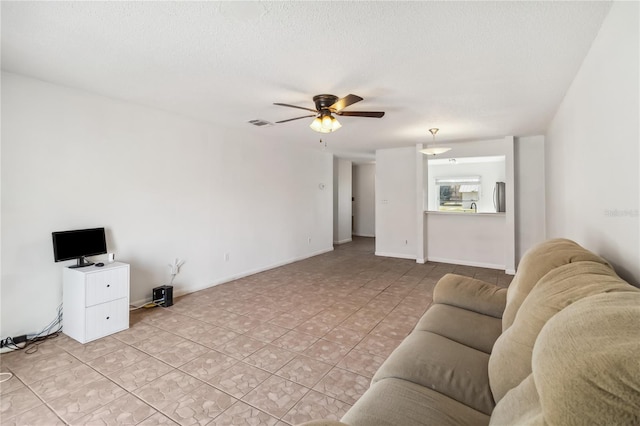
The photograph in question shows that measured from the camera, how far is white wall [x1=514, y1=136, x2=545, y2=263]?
5379mm

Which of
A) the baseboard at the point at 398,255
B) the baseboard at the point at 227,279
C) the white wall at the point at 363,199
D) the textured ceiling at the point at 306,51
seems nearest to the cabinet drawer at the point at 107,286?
the baseboard at the point at 227,279

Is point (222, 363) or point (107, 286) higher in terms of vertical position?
point (107, 286)

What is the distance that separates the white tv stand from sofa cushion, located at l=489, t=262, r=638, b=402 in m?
3.33

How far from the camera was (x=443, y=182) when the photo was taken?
8.55 meters

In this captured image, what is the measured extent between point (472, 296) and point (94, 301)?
345 cm

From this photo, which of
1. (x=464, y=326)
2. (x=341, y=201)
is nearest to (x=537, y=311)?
(x=464, y=326)

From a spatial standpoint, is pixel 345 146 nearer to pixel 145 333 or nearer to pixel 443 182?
pixel 443 182

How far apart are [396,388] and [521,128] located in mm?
4995

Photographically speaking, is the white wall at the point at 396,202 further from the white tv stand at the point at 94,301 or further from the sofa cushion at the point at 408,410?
the sofa cushion at the point at 408,410

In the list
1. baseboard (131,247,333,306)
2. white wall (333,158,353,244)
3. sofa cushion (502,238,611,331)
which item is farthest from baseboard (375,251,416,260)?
sofa cushion (502,238,611,331)

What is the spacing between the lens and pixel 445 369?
4.76ft

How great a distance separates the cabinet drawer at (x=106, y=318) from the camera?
279 cm

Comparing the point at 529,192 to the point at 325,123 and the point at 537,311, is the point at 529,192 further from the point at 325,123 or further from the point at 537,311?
the point at 537,311

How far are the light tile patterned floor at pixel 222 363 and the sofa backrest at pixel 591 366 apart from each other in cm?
152
